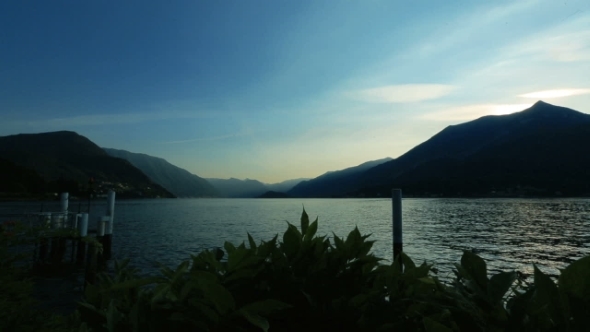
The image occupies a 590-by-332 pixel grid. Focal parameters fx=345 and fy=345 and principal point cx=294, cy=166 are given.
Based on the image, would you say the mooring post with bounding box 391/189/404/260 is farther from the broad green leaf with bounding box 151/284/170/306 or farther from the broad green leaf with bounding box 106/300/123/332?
the broad green leaf with bounding box 106/300/123/332

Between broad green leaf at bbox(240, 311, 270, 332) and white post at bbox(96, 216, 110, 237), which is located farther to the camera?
white post at bbox(96, 216, 110, 237)

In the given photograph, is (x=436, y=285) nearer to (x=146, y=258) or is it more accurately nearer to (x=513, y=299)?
(x=513, y=299)

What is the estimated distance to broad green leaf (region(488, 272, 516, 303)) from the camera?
1269 mm

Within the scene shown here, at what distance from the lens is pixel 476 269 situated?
54.3 inches

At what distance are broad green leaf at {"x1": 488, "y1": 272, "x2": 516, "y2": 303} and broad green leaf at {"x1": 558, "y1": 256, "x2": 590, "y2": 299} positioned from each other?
231mm

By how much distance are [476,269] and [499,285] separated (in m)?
0.10

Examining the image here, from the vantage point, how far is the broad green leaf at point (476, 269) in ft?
4.44

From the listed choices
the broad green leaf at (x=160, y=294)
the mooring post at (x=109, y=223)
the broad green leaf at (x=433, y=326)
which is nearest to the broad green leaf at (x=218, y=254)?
the broad green leaf at (x=160, y=294)

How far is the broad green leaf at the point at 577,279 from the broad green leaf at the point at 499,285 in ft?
0.76

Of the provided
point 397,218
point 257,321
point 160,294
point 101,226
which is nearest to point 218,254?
point 160,294

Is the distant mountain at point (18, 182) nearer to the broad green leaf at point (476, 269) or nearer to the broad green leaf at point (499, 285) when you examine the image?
the broad green leaf at point (476, 269)

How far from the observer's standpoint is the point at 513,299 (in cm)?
127

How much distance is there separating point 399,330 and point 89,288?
56.0 inches

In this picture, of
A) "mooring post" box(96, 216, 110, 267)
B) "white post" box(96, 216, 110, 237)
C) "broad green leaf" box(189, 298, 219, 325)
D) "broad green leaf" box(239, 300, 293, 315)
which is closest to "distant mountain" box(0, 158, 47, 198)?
"mooring post" box(96, 216, 110, 267)
